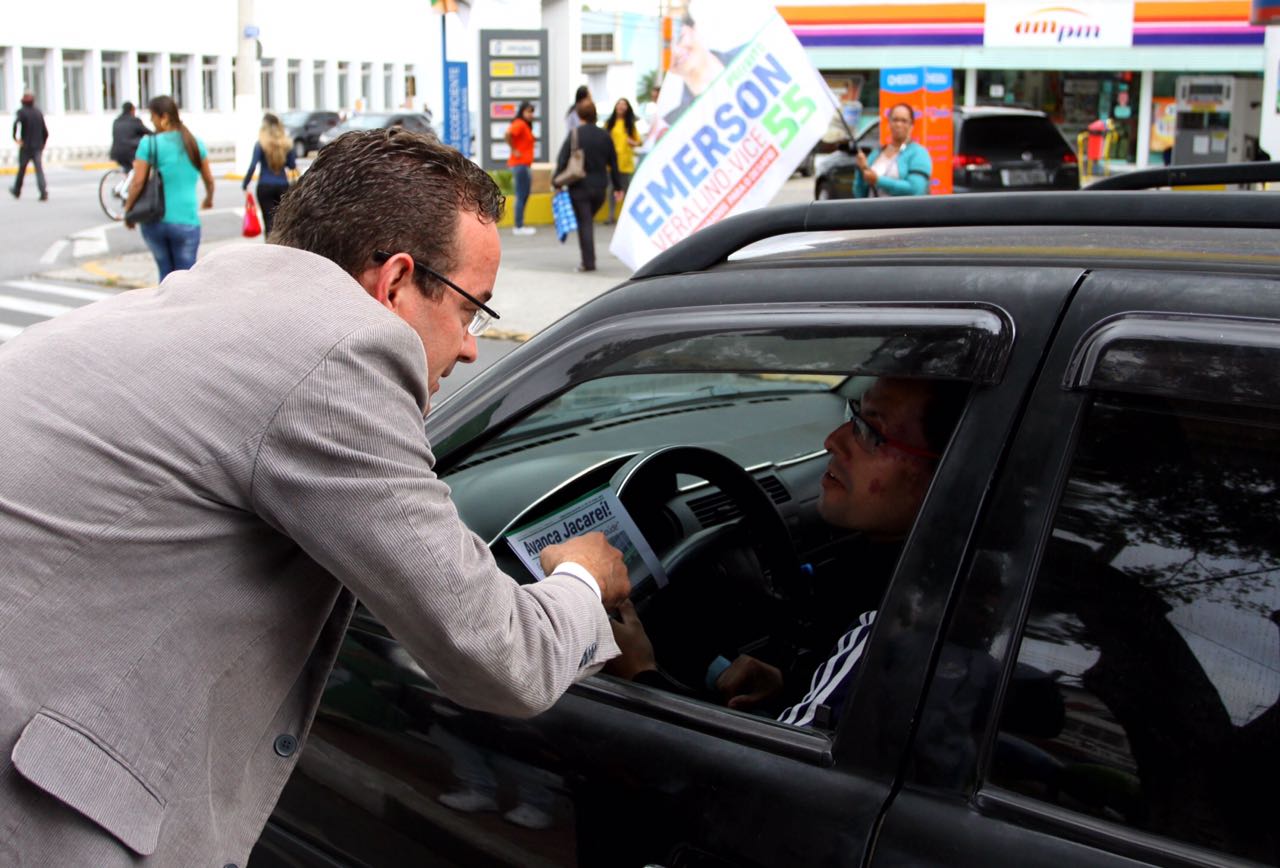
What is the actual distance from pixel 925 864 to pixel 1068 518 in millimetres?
428

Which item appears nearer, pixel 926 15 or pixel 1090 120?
pixel 926 15

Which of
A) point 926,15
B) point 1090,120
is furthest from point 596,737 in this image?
point 1090,120

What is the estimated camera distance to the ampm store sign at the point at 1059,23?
30.1m

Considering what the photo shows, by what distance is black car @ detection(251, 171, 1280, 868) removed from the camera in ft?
4.72

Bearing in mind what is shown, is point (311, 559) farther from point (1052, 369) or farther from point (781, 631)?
point (781, 631)

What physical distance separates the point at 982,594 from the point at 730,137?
772 centimetres

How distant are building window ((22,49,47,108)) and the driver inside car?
157ft

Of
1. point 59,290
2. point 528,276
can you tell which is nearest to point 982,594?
point 528,276

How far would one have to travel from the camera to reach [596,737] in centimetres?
188

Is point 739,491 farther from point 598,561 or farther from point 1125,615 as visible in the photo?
point 1125,615

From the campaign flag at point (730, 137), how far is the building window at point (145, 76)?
45.8 m

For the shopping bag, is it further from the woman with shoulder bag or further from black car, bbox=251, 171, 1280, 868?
black car, bbox=251, 171, 1280, 868

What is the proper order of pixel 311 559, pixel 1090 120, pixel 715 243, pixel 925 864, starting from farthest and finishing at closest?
1. pixel 1090 120
2. pixel 715 243
3. pixel 311 559
4. pixel 925 864

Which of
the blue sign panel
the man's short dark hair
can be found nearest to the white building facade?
the blue sign panel
